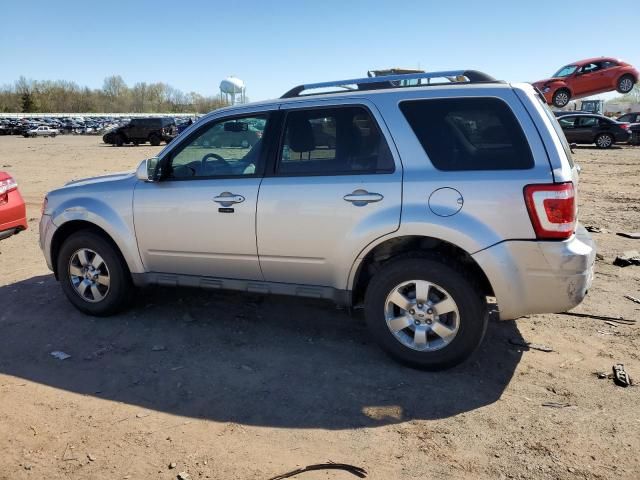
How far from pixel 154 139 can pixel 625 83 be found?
2742cm

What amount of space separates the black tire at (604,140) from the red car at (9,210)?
1002 inches

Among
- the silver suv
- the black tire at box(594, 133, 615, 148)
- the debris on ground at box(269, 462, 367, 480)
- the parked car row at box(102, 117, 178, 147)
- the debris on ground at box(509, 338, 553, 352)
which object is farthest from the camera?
the parked car row at box(102, 117, 178, 147)

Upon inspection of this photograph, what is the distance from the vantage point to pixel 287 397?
3.57m

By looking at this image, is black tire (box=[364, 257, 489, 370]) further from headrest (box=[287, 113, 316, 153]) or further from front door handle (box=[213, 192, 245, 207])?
front door handle (box=[213, 192, 245, 207])

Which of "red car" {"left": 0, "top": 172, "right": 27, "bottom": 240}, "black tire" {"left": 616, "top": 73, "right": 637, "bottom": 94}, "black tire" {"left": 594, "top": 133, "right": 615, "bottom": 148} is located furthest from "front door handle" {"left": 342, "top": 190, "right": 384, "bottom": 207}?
"black tire" {"left": 616, "top": 73, "right": 637, "bottom": 94}

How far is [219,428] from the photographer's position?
3.22m

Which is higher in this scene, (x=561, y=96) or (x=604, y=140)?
(x=561, y=96)

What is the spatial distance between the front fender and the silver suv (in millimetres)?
12

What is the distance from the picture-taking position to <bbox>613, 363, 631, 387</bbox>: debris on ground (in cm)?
367

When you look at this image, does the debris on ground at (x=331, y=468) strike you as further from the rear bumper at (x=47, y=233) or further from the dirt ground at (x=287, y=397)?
the rear bumper at (x=47, y=233)

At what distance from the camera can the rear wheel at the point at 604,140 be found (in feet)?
82.4

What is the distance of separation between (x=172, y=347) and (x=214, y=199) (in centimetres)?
126

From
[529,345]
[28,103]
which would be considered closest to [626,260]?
[529,345]

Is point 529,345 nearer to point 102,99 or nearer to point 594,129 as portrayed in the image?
point 594,129
